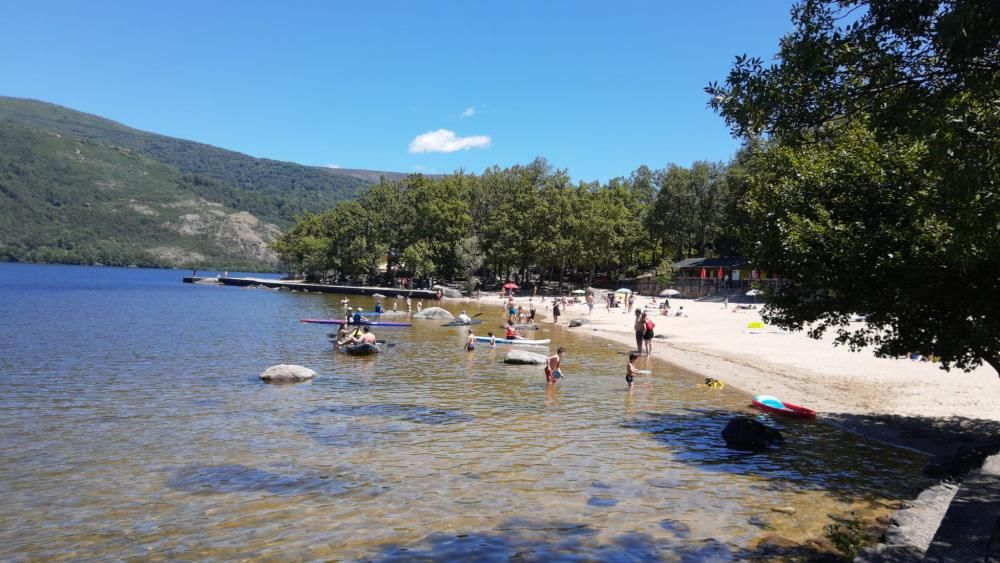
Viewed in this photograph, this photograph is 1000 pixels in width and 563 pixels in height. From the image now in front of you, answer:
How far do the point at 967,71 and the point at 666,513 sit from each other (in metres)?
7.40

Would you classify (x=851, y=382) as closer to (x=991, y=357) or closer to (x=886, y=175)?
(x=991, y=357)

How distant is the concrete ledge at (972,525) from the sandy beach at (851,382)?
5778 millimetres

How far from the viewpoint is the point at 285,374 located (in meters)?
21.5

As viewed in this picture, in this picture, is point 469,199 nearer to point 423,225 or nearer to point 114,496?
point 423,225

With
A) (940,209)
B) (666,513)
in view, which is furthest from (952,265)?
(666,513)

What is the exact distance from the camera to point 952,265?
11.0 metres

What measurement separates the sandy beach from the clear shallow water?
1.67 meters

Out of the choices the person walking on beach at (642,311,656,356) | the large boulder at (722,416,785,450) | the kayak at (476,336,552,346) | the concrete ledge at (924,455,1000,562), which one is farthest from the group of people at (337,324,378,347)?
the concrete ledge at (924,455,1000,562)

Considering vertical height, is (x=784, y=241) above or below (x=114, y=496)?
above

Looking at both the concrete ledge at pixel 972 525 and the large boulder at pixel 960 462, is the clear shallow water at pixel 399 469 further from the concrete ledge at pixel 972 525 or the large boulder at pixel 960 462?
the concrete ledge at pixel 972 525

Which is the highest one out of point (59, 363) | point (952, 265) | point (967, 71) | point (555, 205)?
point (555, 205)

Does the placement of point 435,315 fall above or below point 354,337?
above

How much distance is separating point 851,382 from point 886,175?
12.0 metres

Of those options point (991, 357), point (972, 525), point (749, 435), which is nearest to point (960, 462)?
point (991, 357)
